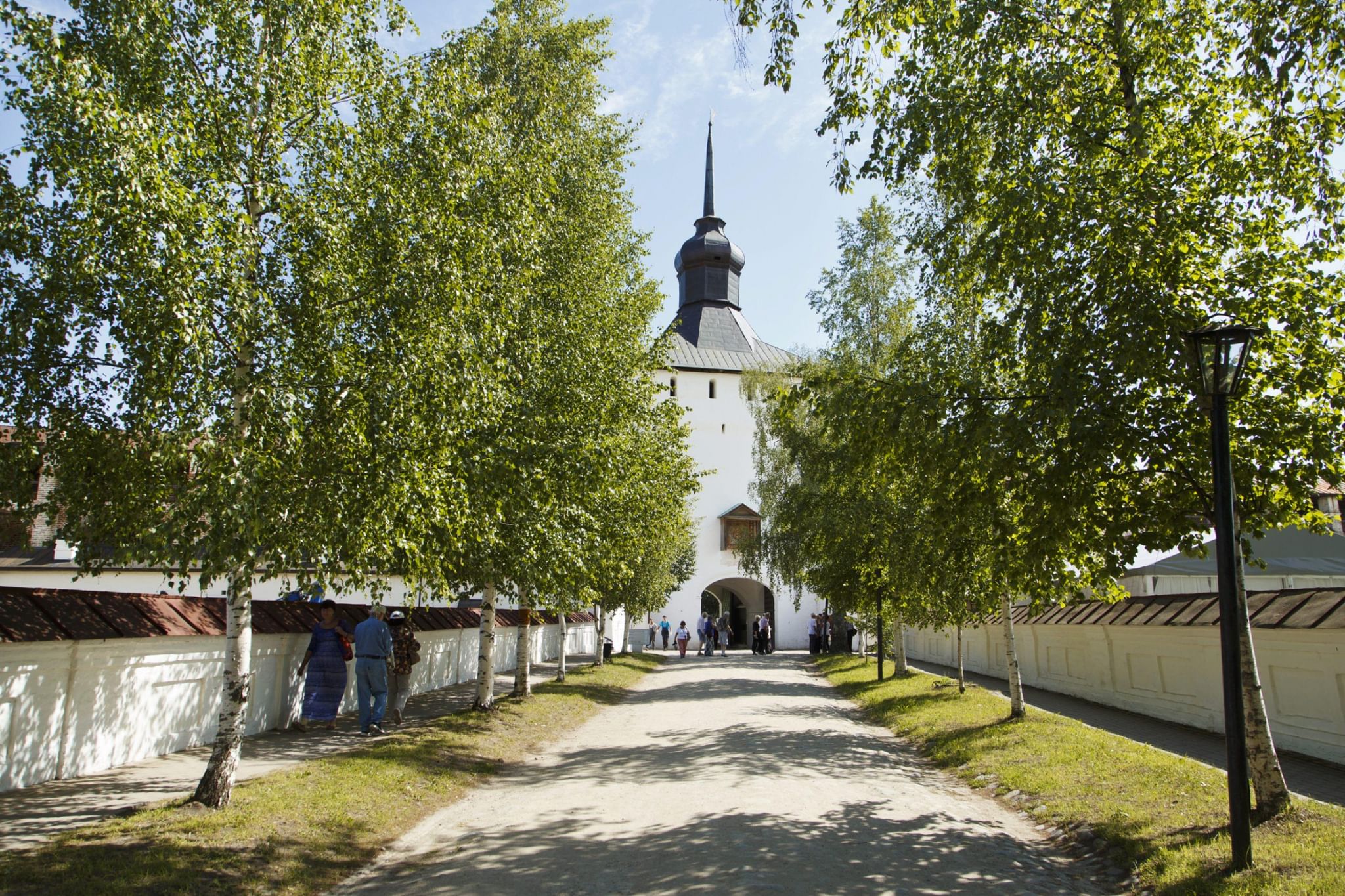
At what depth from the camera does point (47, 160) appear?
257 inches

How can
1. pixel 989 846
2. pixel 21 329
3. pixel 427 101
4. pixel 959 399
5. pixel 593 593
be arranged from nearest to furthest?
1. pixel 21 329
2. pixel 989 846
3. pixel 959 399
4. pixel 427 101
5. pixel 593 593

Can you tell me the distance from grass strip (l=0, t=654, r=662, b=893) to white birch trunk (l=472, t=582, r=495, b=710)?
10.3 ft

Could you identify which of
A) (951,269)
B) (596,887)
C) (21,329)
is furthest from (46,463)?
(951,269)

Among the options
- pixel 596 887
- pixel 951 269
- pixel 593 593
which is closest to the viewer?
pixel 596 887

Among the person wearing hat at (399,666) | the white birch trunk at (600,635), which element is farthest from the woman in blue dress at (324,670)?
the white birch trunk at (600,635)

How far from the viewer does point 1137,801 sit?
7621 millimetres

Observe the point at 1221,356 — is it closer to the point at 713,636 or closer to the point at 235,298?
the point at 235,298

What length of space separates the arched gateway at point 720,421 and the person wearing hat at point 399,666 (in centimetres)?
3320

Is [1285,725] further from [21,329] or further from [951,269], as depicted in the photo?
[21,329]

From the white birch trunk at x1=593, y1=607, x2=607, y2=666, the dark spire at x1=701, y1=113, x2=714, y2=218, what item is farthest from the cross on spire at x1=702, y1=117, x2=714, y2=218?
the white birch trunk at x1=593, y1=607, x2=607, y2=666

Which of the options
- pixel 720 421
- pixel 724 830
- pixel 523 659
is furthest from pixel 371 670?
pixel 720 421

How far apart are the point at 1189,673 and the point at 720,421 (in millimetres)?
41152

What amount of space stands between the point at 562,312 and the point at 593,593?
4.52 m

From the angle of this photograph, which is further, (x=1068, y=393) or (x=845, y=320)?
(x=845, y=320)
